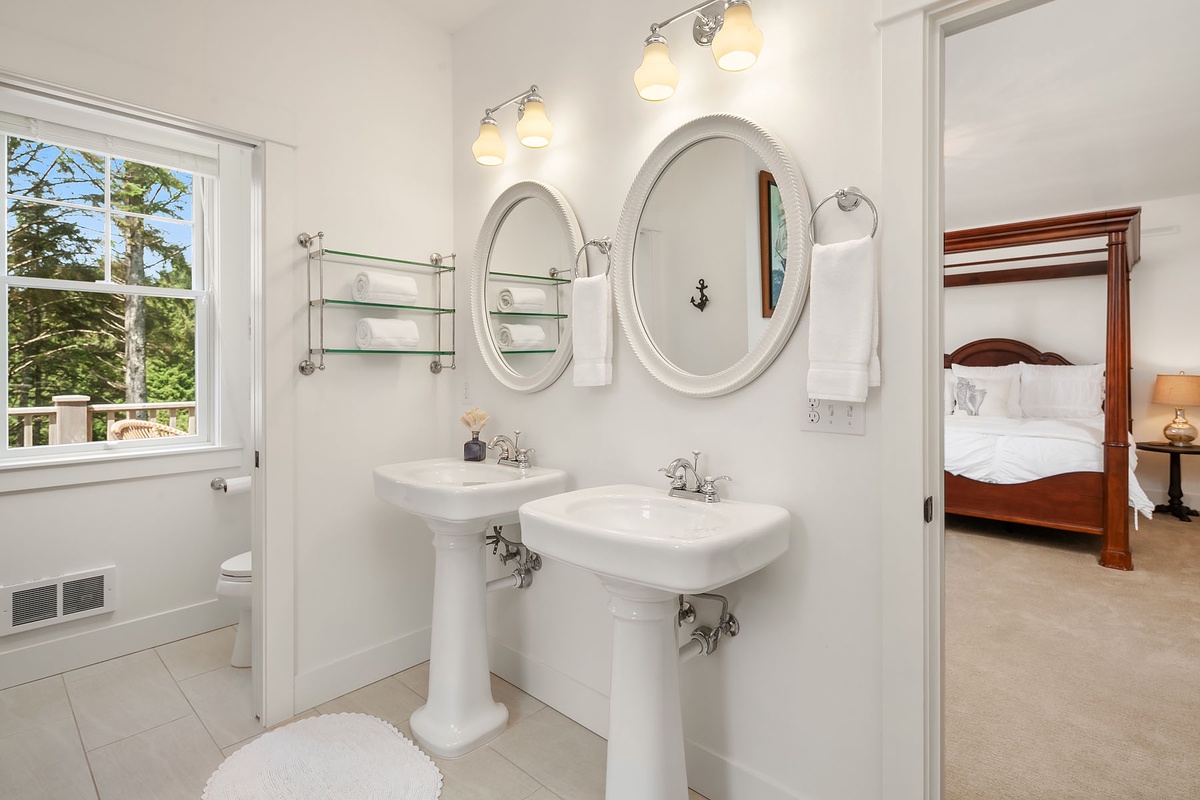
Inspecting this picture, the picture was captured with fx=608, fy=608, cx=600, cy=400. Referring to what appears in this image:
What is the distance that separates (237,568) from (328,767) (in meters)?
1.06

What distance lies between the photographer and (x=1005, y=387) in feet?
17.8

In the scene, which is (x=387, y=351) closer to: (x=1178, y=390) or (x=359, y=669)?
(x=359, y=669)

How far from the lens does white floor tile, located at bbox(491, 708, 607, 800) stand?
71.3 inches

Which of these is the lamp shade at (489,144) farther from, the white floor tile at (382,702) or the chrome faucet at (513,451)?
the white floor tile at (382,702)

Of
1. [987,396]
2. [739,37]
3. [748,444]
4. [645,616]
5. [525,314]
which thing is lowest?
[645,616]

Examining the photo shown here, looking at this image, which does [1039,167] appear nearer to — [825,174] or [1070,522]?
[1070,522]

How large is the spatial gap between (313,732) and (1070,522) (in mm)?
4498

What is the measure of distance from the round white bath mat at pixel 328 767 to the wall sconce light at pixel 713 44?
2.12m

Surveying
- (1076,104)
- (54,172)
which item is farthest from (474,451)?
(1076,104)

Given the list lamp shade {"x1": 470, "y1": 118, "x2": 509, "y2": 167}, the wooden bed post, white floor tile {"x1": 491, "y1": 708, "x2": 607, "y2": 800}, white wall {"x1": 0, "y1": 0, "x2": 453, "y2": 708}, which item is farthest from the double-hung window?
the wooden bed post

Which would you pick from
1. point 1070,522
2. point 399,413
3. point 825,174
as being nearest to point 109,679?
point 399,413

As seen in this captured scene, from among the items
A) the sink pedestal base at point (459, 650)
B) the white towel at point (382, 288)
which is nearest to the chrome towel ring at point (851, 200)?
the sink pedestal base at point (459, 650)

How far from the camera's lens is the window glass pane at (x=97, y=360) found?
2584 mm

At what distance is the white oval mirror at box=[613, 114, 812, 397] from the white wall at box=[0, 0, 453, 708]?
1.12 metres
